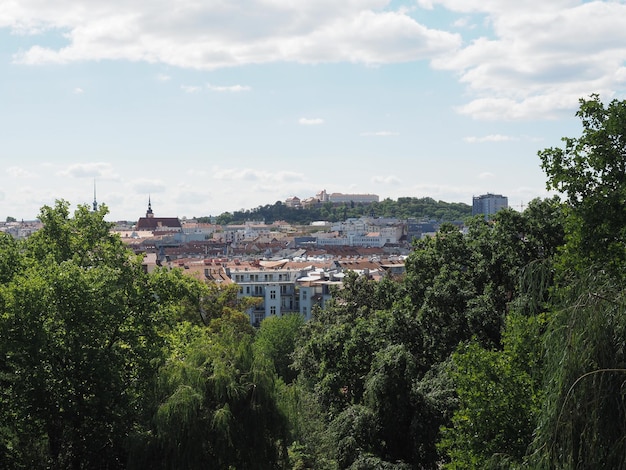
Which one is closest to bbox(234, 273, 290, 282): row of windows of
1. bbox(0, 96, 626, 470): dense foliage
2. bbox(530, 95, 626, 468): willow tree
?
bbox(0, 96, 626, 470): dense foliage

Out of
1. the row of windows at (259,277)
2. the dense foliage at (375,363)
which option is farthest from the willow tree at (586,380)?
the row of windows at (259,277)

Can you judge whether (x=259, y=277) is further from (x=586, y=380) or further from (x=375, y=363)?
(x=586, y=380)

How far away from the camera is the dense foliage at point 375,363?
10109 mm

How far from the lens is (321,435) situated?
79.2ft

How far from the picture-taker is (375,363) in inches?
925

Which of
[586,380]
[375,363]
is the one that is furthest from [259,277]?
[586,380]

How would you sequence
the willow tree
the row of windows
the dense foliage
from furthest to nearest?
the row of windows, the dense foliage, the willow tree

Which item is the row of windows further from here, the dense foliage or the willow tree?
the willow tree

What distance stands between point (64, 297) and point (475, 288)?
1284cm

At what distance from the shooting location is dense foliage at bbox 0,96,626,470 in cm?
1011

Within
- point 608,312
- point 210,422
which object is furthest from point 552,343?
point 210,422

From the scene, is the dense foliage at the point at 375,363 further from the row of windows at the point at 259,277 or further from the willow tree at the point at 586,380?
the row of windows at the point at 259,277

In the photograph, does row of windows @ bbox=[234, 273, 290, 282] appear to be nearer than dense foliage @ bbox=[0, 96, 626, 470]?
No

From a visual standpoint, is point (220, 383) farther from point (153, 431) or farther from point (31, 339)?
point (31, 339)
